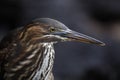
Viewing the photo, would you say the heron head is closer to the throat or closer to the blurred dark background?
the throat

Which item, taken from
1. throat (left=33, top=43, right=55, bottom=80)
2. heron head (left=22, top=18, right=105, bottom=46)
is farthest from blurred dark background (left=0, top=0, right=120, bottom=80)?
heron head (left=22, top=18, right=105, bottom=46)

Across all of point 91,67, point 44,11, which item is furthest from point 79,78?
point 44,11

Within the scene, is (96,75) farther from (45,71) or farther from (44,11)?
(45,71)

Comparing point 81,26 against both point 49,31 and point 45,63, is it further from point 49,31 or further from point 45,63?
point 49,31

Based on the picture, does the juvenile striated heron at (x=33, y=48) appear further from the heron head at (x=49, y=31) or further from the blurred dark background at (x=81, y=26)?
the blurred dark background at (x=81, y=26)

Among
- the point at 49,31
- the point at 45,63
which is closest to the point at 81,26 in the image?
the point at 45,63

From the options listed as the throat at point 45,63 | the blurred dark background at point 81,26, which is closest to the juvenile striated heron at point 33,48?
the throat at point 45,63
